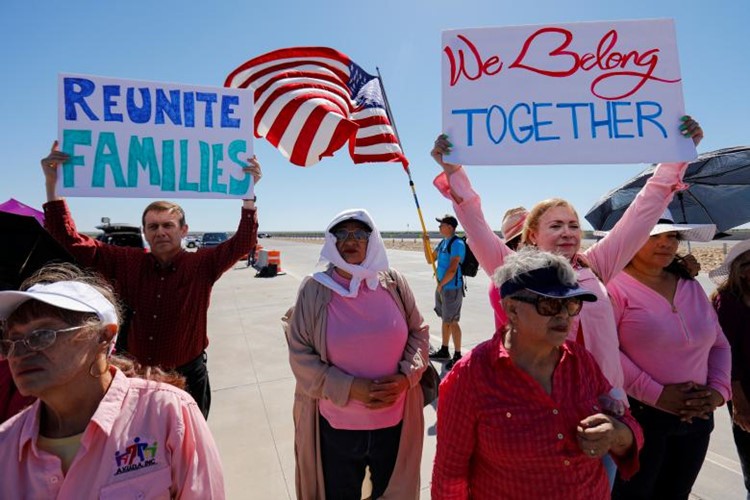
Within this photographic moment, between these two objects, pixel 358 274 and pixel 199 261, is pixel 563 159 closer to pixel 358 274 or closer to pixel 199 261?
pixel 358 274

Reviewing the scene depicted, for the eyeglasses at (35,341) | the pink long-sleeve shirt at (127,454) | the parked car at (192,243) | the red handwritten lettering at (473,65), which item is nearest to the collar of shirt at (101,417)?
the pink long-sleeve shirt at (127,454)

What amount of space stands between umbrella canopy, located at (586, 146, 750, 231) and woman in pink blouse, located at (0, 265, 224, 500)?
9.80 ft

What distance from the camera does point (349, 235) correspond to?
216cm

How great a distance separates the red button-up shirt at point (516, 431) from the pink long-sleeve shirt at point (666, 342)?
2.14ft

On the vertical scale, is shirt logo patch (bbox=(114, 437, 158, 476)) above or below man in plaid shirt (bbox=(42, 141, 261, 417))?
below

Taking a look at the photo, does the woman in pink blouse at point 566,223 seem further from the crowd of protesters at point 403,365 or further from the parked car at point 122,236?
the parked car at point 122,236

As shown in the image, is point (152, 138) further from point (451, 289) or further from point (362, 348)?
point (451, 289)

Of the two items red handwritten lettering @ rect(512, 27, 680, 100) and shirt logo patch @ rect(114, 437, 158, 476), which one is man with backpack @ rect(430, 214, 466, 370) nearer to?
red handwritten lettering @ rect(512, 27, 680, 100)

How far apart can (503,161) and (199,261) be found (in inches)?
79.6

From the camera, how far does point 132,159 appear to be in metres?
2.37

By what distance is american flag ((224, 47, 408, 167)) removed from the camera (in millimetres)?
3152

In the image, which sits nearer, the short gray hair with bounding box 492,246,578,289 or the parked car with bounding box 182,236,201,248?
the short gray hair with bounding box 492,246,578,289

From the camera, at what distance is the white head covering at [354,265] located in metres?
2.08

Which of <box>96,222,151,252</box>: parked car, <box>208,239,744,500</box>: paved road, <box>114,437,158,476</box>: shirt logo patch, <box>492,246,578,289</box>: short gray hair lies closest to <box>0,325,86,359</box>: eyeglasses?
<box>114,437,158,476</box>: shirt logo patch
